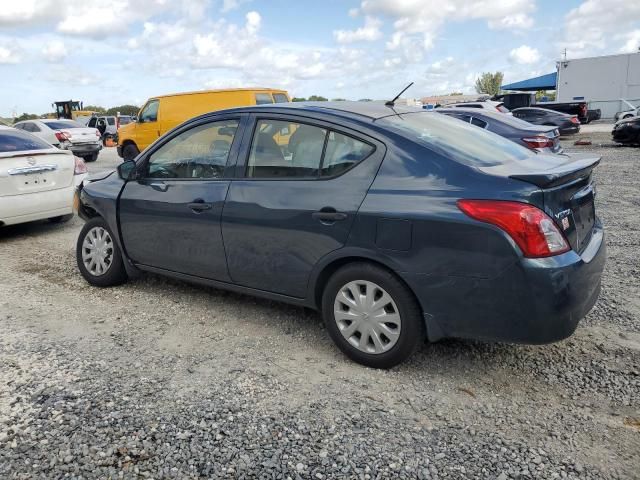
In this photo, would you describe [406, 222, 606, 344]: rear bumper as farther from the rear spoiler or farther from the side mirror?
the side mirror

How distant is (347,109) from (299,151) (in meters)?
0.44

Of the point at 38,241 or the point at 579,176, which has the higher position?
the point at 579,176

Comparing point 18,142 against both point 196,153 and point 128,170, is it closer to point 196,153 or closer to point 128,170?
point 128,170

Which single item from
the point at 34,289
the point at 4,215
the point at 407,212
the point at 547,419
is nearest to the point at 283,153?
the point at 407,212

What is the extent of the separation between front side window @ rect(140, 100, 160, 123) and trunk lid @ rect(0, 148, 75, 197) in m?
8.13

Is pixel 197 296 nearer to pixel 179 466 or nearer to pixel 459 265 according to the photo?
pixel 179 466

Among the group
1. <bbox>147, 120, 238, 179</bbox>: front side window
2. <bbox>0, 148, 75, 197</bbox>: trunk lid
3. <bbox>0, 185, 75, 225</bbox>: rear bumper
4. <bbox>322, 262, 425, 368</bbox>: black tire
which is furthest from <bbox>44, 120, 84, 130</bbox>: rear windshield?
<bbox>322, 262, 425, 368</bbox>: black tire

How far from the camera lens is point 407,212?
2975 mm

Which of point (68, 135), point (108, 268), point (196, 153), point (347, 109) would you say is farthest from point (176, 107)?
point (347, 109)

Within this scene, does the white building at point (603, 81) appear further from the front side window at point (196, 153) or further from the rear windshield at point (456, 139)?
the front side window at point (196, 153)

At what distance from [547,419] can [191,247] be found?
262cm

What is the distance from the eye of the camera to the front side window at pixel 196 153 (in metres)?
3.91

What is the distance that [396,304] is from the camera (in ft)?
10.1

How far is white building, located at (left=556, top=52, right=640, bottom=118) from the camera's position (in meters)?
34.2
